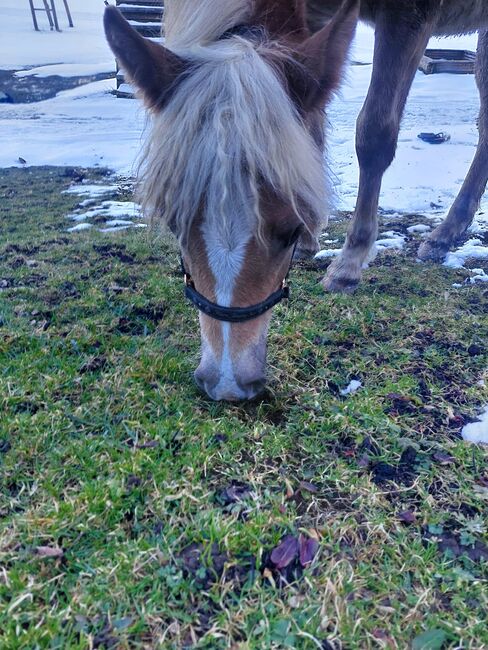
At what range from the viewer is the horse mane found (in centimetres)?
200

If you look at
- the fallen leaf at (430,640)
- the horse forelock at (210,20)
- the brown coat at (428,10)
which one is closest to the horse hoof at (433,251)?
the brown coat at (428,10)

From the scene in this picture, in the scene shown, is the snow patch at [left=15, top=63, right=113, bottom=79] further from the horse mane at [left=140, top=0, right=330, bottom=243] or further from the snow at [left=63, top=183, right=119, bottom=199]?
the horse mane at [left=140, top=0, right=330, bottom=243]

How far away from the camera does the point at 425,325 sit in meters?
3.12

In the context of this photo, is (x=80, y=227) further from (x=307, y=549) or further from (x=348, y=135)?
(x=348, y=135)

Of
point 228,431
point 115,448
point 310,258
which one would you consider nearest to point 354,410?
point 228,431

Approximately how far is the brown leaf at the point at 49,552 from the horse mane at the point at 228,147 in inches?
51.1

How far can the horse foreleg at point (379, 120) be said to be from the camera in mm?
3332

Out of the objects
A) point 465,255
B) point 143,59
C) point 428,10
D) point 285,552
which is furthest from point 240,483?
point 465,255

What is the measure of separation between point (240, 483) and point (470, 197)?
13.2ft

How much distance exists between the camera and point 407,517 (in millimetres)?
1780

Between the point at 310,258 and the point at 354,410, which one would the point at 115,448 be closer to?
the point at 354,410

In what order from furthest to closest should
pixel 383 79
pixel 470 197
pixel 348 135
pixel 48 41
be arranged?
pixel 48 41
pixel 348 135
pixel 470 197
pixel 383 79

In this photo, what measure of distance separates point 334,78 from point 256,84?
1.81ft

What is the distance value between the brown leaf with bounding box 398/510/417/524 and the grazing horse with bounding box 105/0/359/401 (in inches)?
31.0
